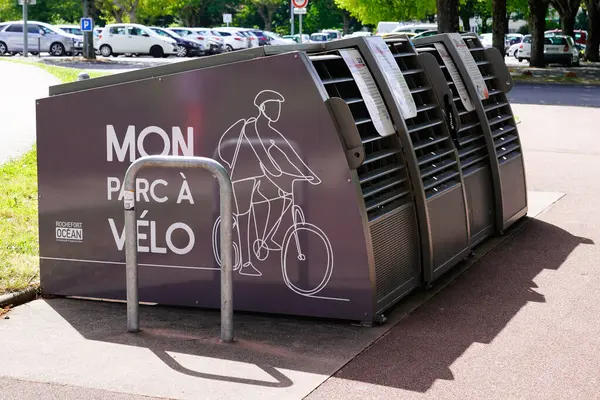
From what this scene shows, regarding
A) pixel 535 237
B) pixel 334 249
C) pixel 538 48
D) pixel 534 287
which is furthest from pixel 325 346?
pixel 538 48

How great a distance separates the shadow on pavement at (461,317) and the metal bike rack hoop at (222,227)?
2.32 ft

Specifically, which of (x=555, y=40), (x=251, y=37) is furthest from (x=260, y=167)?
(x=251, y=37)

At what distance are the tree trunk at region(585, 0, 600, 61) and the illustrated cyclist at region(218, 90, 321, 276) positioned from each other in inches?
1658

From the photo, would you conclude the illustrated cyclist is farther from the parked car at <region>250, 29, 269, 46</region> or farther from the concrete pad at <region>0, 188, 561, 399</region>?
the parked car at <region>250, 29, 269, 46</region>

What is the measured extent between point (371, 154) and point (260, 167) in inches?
26.1

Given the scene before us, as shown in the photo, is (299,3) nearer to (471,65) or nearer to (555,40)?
(471,65)

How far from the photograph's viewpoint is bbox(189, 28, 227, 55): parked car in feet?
160

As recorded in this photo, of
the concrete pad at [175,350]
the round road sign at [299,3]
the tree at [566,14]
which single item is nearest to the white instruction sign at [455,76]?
the concrete pad at [175,350]

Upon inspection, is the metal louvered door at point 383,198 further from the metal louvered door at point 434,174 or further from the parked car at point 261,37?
the parked car at point 261,37

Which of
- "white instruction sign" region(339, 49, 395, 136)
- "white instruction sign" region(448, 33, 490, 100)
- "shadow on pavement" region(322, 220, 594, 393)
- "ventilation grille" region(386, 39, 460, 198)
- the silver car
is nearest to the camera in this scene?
"shadow on pavement" region(322, 220, 594, 393)

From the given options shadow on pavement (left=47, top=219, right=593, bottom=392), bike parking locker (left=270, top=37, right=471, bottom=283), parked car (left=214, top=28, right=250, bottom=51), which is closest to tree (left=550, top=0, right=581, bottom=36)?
parked car (left=214, top=28, right=250, bottom=51)

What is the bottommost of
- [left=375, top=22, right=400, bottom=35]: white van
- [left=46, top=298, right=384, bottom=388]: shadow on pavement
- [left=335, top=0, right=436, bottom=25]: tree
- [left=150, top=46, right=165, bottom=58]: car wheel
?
[left=46, top=298, right=384, bottom=388]: shadow on pavement

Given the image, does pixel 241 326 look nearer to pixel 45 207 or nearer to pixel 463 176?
pixel 45 207

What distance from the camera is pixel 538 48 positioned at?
39.6 m
